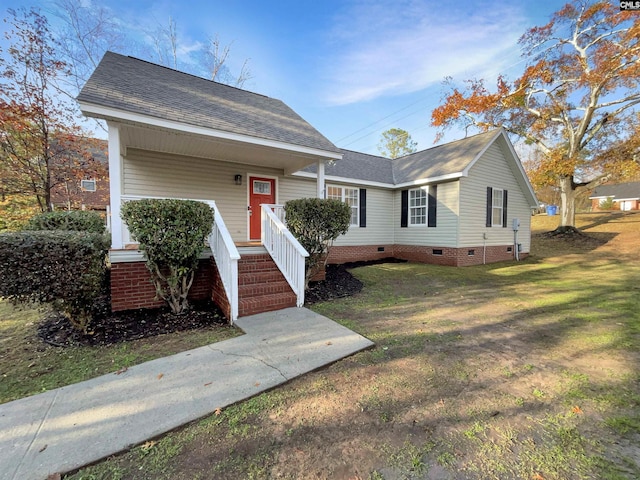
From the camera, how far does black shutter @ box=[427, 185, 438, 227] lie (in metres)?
10.9

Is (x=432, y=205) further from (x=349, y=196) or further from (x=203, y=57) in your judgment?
(x=203, y=57)

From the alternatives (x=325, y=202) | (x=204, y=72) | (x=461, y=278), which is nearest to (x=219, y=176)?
(x=325, y=202)

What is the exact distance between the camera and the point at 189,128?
5.36 meters

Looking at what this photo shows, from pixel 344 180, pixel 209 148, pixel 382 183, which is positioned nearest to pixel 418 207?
pixel 382 183

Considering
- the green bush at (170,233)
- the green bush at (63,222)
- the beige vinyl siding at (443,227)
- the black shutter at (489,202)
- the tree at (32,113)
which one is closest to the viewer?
the green bush at (170,233)

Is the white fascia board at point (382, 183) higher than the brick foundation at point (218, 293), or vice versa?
the white fascia board at point (382, 183)

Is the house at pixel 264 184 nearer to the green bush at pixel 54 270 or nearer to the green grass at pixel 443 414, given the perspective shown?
the green bush at pixel 54 270

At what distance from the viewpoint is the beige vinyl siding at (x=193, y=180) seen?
23.0 ft

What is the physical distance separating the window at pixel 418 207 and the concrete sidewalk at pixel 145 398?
8.77 m

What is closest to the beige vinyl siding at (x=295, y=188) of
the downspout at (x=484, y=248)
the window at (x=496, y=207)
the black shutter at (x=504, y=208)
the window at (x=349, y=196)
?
the window at (x=349, y=196)

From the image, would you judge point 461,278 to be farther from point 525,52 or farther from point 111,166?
point 525,52

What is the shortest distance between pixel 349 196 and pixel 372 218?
1.46m

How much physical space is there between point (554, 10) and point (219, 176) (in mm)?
19915

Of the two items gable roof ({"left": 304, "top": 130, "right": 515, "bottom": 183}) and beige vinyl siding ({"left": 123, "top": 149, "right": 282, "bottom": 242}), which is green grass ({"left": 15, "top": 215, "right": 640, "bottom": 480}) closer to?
beige vinyl siding ({"left": 123, "top": 149, "right": 282, "bottom": 242})
